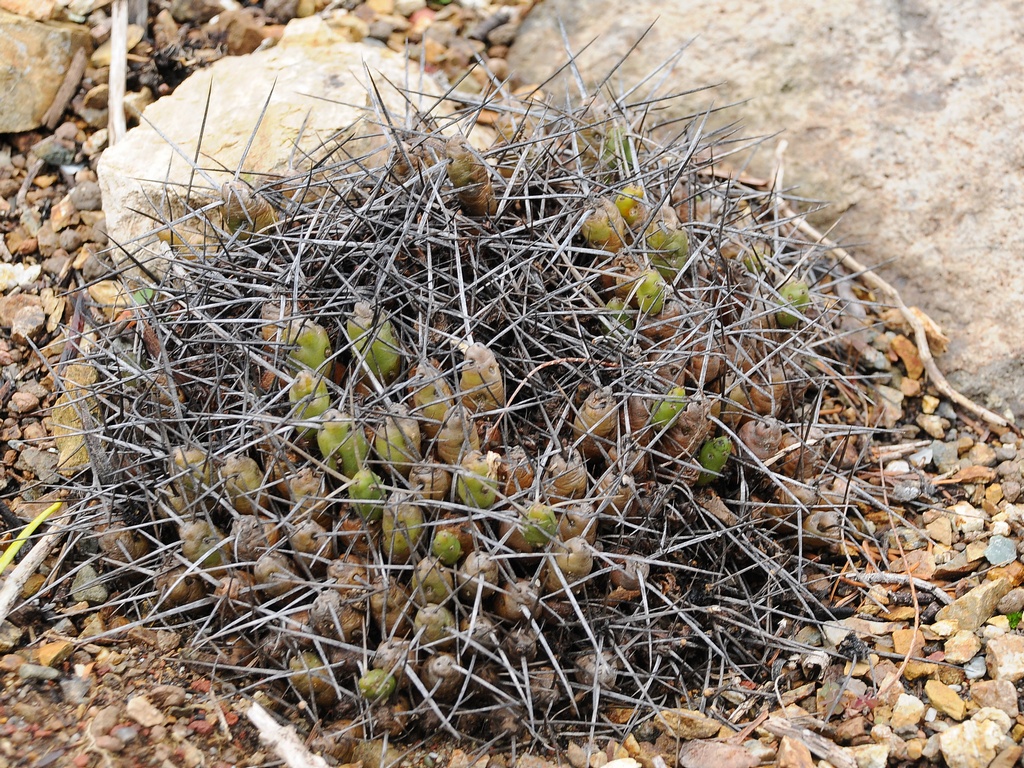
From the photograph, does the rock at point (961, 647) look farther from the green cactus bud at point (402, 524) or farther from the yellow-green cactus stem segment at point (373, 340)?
the yellow-green cactus stem segment at point (373, 340)

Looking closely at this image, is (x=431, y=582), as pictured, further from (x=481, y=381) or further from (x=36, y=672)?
(x=36, y=672)

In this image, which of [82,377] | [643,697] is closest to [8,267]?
[82,377]

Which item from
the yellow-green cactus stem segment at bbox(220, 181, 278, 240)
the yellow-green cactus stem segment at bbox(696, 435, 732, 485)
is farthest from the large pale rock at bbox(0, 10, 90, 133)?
the yellow-green cactus stem segment at bbox(696, 435, 732, 485)

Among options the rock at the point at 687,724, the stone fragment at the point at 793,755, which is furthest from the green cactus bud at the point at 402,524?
the stone fragment at the point at 793,755

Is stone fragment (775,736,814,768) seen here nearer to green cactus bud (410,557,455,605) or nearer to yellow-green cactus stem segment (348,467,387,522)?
green cactus bud (410,557,455,605)

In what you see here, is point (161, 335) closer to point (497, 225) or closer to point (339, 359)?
point (339, 359)

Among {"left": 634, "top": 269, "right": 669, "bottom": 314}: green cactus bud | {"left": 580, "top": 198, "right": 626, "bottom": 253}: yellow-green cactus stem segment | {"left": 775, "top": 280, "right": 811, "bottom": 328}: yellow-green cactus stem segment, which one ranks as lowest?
{"left": 775, "top": 280, "right": 811, "bottom": 328}: yellow-green cactus stem segment

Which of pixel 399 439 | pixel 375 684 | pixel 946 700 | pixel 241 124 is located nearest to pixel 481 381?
pixel 399 439
